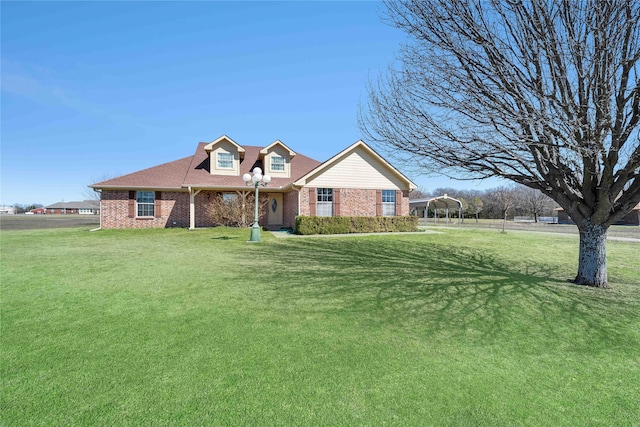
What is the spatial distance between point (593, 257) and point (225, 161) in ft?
64.0

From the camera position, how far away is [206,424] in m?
2.24

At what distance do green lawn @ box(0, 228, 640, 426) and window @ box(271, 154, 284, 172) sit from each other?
49.1ft

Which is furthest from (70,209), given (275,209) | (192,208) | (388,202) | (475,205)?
(475,205)

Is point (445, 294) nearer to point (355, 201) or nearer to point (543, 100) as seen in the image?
point (543, 100)

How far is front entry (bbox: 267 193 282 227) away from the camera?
2130 cm

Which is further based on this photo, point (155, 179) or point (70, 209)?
point (70, 209)

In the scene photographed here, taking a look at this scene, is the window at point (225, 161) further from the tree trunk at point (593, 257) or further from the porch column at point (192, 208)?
the tree trunk at point (593, 257)

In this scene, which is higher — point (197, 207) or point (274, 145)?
point (274, 145)

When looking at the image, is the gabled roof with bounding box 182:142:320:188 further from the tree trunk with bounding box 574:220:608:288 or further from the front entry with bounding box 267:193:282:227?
the tree trunk with bounding box 574:220:608:288

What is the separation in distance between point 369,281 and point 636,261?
872cm

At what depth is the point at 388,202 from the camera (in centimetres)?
1958

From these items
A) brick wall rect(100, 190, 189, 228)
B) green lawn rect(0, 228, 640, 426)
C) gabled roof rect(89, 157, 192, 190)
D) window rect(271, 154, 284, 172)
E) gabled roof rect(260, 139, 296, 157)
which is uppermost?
gabled roof rect(260, 139, 296, 157)

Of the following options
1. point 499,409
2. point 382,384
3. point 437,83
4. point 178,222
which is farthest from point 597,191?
point 178,222

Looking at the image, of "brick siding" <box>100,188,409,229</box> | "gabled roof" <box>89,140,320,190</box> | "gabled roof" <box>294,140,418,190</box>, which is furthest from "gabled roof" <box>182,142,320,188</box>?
"gabled roof" <box>294,140,418,190</box>
